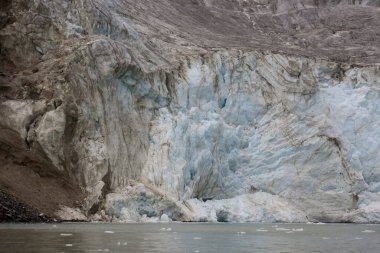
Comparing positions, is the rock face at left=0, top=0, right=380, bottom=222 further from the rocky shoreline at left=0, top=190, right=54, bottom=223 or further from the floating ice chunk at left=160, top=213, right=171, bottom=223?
the rocky shoreline at left=0, top=190, right=54, bottom=223

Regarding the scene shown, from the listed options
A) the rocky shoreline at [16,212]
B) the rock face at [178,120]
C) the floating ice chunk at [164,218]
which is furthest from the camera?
the rock face at [178,120]

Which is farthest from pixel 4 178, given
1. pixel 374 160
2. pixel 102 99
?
pixel 374 160

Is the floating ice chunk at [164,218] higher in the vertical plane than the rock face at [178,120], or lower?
lower

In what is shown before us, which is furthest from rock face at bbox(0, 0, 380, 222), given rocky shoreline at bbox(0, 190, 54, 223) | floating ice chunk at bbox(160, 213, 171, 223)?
rocky shoreline at bbox(0, 190, 54, 223)

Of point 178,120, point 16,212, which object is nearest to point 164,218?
point 178,120

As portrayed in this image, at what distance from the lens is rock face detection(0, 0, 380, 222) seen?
104 ft

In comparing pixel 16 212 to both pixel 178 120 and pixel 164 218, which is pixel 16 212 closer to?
pixel 164 218

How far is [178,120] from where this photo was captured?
3525cm

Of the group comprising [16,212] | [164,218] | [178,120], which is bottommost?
[164,218]

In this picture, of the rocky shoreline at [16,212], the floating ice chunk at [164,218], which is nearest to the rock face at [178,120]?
the floating ice chunk at [164,218]

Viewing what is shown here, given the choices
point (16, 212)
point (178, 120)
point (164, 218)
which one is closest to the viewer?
point (16, 212)

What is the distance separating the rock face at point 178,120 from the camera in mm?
31828

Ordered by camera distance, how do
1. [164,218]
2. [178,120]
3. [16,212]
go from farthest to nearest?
1. [178,120]
2. [164,218]
3. [16,212]

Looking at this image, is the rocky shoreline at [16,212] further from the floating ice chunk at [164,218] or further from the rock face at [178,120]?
the floating ice chunk at [164,218]
